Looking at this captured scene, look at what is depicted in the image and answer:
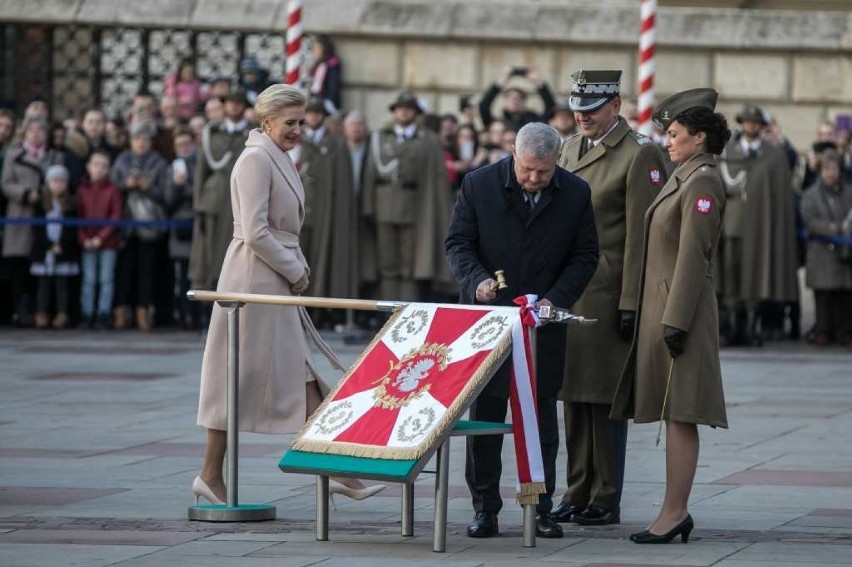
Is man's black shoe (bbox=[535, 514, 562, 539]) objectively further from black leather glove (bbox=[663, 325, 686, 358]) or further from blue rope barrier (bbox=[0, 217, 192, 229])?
blue rope barrier (bbox=[0, 217, 192, 229])

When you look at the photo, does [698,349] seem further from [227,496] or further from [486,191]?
[227,496]

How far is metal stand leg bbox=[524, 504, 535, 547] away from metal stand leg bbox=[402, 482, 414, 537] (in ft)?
1.80

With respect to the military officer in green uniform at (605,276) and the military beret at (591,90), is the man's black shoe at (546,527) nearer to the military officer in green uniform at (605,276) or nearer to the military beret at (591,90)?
the military officer in green uniform at (605,276)

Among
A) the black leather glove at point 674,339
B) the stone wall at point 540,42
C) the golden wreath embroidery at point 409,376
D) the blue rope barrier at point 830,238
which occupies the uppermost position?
the stone wall at point 540,42

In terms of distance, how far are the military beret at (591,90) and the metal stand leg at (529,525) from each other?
6.67ft

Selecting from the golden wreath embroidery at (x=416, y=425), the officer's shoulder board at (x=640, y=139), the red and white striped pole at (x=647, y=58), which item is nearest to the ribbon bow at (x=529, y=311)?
the golden wreath embroidery at (x=416, y=425)

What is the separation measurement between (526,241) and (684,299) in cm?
78

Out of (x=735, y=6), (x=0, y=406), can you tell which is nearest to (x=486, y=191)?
(x=0, y=406)

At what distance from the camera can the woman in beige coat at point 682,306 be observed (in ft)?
29.4

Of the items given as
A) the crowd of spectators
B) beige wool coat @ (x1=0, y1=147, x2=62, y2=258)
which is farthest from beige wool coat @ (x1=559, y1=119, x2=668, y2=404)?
beige wool coat @ (x1=0, y1=147, x2=62, y2=258)

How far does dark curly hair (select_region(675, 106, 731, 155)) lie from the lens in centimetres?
912

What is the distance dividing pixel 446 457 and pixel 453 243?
3.88 ft

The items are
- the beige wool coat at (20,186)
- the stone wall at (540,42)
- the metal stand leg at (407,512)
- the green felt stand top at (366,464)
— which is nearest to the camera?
the green felt stand top at (366,464)

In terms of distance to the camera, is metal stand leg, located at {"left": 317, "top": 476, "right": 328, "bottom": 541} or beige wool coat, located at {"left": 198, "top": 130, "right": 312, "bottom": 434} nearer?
metal stand leg, located at {"left": 317, "top": 476, "right": 328, "bottom": 541}
